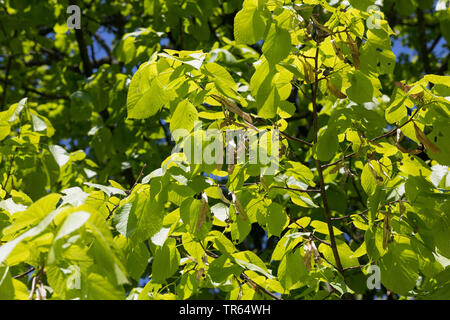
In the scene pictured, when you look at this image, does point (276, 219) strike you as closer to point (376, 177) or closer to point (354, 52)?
point (376, 177)

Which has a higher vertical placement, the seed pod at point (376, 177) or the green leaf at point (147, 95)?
the green leaf at point (147, 95)

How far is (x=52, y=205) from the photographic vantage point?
1301mm

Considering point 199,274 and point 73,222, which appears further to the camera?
point 199,274

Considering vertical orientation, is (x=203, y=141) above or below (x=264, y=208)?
above

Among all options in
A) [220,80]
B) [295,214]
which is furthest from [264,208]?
[295,214]

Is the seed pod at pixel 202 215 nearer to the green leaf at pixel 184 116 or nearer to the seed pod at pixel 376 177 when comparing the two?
the green leaf at pixel 184 116

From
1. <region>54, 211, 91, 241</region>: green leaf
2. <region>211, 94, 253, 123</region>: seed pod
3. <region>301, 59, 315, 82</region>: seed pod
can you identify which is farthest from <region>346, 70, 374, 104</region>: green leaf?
<region>54, 211, 91, 241</region>: green leaf

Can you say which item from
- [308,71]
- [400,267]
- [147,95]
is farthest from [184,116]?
[400,267]

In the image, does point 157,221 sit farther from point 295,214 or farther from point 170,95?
point 295,214

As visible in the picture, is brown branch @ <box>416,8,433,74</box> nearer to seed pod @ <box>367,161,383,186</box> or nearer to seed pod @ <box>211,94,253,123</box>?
seed pod @ <box>367,161,383,186</box>

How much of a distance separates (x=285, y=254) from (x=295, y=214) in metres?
1.16

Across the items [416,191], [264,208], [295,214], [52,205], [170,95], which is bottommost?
[295,214]

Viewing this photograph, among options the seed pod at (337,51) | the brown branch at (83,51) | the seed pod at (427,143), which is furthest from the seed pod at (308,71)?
the brown branch at (83,51)
